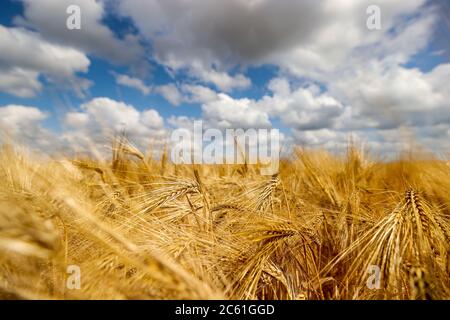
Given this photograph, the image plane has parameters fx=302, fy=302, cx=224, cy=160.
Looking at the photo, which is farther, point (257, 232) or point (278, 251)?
point (278, 251)

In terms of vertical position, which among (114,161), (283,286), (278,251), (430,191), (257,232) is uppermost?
(114,161)

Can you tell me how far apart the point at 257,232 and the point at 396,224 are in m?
0.58

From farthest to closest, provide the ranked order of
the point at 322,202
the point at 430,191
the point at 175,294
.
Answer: the point at 322,202 → the point at 430,191 → the point at 175,294

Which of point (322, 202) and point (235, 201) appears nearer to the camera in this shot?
point (235, 201)

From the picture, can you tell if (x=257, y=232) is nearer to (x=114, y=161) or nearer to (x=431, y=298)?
(x=431, y=298)

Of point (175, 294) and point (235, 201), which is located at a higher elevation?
point (235, 201)

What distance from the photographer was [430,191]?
234cm
